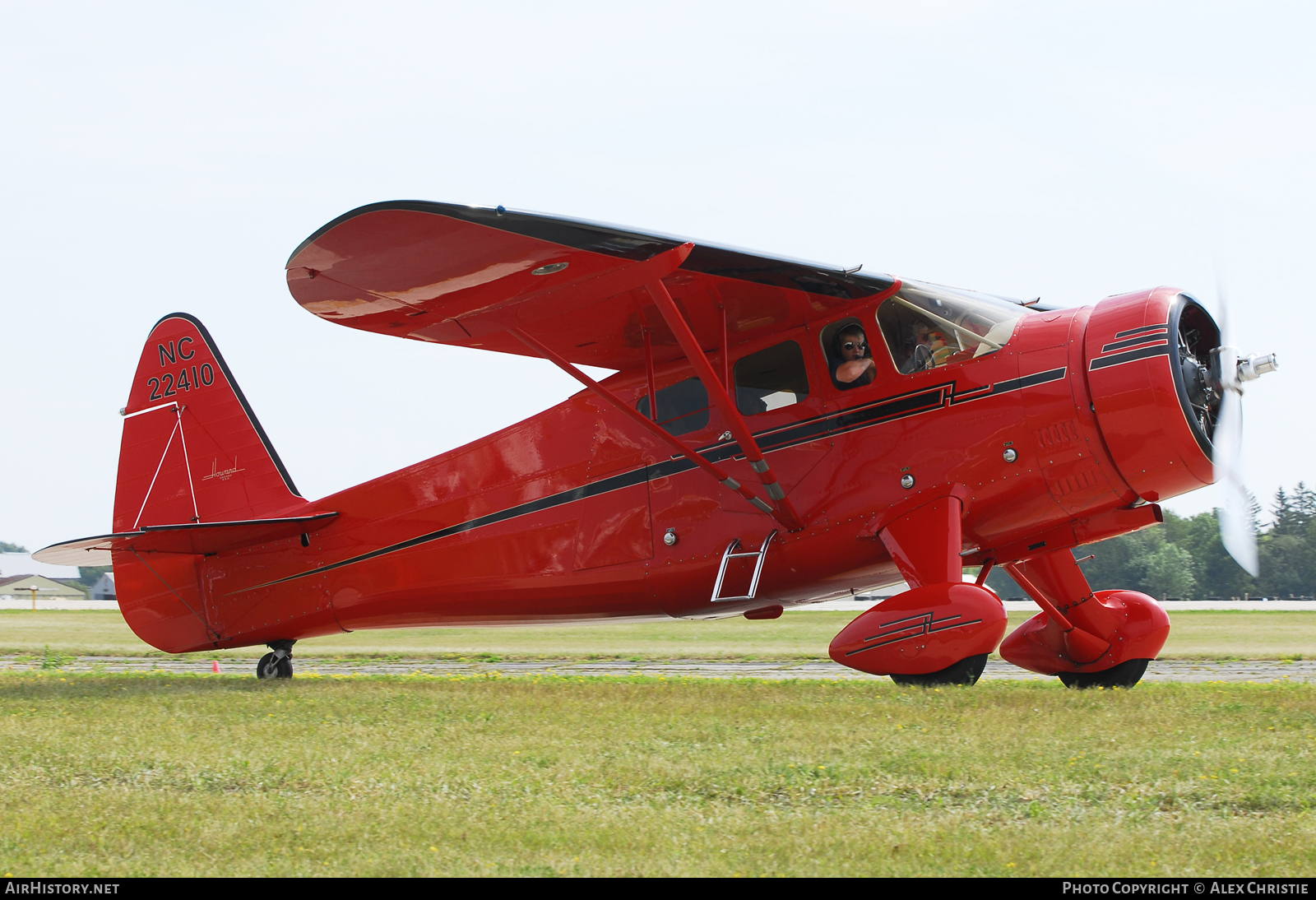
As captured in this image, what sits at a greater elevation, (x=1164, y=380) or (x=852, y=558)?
(x=1164, y=380)

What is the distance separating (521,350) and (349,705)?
11.7 ft

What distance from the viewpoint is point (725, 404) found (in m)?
8.68

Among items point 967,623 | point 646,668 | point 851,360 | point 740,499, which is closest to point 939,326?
point 851,360

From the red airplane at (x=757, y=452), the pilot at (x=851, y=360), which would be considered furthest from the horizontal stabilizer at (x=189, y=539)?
the pilot at (x=851, y=360)

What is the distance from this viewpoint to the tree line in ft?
245

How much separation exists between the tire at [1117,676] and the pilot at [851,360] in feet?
11.7

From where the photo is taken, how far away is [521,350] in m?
10.3

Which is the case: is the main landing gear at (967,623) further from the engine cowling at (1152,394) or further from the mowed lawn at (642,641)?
the mowed lawn at (642,641)

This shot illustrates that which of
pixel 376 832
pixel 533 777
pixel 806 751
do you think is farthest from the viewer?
pixel 806 751

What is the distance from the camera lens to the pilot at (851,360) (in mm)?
9039
